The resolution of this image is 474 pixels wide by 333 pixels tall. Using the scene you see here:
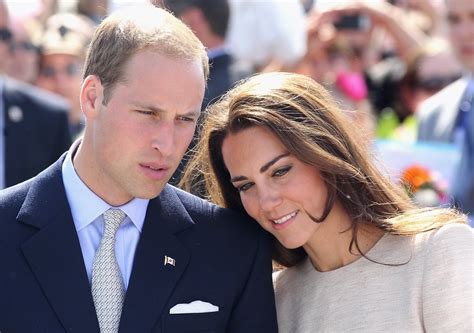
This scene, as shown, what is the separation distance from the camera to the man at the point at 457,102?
5926mm

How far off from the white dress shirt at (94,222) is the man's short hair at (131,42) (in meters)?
0.30

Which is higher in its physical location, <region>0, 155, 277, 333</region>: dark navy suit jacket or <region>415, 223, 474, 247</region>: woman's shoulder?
<region>0, 155, 277, 333</region>: dark navy suit jacket

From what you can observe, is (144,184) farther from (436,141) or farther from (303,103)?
(436,141)

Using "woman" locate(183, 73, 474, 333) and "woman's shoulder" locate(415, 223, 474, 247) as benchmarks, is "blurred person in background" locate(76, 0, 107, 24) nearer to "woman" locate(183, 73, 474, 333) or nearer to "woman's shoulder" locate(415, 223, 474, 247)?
"woman" locate(183, 73, 474, 333)

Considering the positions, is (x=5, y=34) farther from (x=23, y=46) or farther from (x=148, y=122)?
(x=148, y=122)

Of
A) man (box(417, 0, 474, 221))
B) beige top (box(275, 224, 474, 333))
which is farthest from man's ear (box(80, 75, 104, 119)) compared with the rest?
man (box(417, 0, 474, 221))

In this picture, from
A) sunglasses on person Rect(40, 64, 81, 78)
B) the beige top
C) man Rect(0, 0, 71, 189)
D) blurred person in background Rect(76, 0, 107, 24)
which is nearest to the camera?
the beige top

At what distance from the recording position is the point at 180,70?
3.22m

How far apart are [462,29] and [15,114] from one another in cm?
260

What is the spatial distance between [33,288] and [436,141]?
11.5 ft

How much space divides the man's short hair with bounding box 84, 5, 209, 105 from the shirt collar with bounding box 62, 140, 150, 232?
0.28 meters

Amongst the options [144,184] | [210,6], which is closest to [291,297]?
[144,184]

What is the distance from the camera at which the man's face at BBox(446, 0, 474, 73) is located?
610 cm

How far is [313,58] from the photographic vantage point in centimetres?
779
